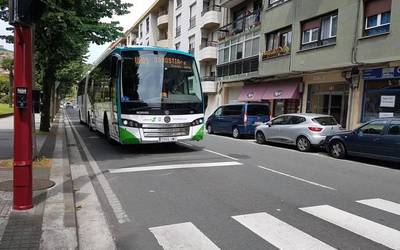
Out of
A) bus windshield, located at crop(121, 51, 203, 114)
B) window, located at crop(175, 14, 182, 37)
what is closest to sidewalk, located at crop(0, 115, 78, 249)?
bus windshield, located at crop(121, 51, 203, 114)

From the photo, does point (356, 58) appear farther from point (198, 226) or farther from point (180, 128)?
point (198, 226)

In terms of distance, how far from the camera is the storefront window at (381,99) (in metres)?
16.7

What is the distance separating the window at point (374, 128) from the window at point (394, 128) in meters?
0.27

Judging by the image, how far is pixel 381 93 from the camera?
17359 mm

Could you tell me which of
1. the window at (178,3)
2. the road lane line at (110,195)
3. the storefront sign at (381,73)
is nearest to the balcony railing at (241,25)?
the storefront sign at (381,73)

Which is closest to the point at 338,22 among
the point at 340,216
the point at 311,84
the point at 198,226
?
the point at 311,84

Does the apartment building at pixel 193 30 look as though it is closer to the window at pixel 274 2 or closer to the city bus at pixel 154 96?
the window at pixel 274 2

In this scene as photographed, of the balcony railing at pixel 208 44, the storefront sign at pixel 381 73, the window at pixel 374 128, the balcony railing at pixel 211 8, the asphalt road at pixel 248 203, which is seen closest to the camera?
the asphalt road at pixel 248 203

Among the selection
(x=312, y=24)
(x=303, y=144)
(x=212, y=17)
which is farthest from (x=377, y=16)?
(x=212, y=17)

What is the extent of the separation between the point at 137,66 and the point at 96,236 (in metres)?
7.64

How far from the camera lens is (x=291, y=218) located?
5.81 meters

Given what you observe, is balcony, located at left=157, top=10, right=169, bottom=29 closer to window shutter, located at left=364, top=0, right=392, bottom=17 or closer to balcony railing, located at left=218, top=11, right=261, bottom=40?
balcony railing, located at left=218, top=11, right=261, bottom=40

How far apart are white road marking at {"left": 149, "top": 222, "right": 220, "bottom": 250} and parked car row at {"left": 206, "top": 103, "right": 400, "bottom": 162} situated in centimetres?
822

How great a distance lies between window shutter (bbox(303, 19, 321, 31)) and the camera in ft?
68.4
